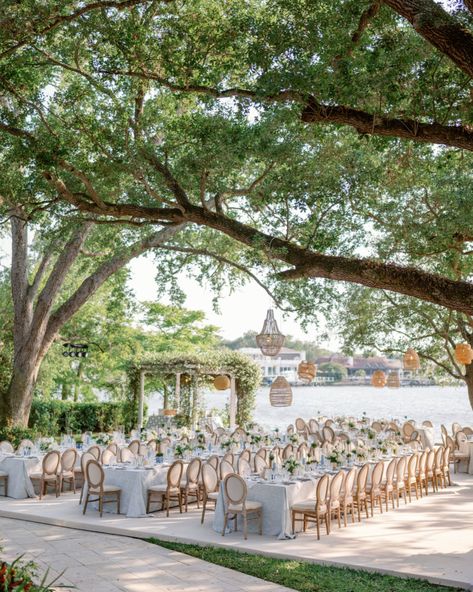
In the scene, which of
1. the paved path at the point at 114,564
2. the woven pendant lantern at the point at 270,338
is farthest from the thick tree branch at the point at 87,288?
the paved path at the point at 114,564

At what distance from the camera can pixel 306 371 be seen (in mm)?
13250

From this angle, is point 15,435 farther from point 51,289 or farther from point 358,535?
point 358,535

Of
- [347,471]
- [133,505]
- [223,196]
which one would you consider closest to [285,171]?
[223,196]

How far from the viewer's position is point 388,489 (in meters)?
11.6

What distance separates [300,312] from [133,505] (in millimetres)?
4212

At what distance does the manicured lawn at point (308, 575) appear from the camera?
6957mm

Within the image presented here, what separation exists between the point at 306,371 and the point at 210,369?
28.8 ft

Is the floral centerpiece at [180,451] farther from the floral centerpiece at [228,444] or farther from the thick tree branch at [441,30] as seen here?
the thick tree branch at [441,30]

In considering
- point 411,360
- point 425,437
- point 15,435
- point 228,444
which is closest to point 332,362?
point 425,437

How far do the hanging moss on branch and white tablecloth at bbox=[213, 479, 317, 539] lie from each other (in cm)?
1152

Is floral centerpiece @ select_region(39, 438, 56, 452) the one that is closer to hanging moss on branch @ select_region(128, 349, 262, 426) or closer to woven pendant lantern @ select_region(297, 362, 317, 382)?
woven pendant lantern @ select_region(297, 362, 317, 382)

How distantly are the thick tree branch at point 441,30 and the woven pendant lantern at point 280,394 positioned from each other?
7128 millimetres

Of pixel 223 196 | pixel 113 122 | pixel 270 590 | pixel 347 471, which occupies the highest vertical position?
pixel 113 122

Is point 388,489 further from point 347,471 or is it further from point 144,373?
point 144,373
